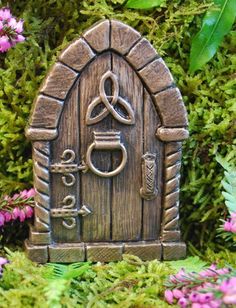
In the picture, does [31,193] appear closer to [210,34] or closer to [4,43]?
[4,43]

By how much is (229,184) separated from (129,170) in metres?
0.29

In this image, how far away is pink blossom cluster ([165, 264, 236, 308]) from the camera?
1.36 metres

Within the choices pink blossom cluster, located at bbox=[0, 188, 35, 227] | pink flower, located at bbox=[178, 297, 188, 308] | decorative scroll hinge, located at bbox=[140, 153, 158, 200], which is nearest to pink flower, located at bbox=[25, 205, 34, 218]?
pink blossom cluster, located at bbox=[0, 188, 35, 227]

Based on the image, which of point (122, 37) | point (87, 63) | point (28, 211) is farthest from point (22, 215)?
point (122, 37)

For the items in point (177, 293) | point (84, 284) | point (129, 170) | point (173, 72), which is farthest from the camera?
point (173, 72)

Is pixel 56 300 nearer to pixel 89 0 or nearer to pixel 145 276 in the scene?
pixel 145 276

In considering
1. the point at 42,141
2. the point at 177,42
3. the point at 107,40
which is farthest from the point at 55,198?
the point at 177,42

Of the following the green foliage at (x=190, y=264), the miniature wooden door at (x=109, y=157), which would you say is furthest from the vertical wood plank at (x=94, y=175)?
the green foliage at (x=190, y=264)

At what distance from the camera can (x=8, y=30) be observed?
5.85ft

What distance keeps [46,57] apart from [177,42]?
1.35 ft

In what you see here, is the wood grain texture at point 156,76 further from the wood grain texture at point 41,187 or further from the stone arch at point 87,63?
the wood grain texture at point 41,187

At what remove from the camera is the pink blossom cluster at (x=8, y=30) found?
1783 millimetres

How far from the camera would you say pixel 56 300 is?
4.76 feet

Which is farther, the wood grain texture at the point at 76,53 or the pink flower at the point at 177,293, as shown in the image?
the wood grain texture at the point at 76,53
